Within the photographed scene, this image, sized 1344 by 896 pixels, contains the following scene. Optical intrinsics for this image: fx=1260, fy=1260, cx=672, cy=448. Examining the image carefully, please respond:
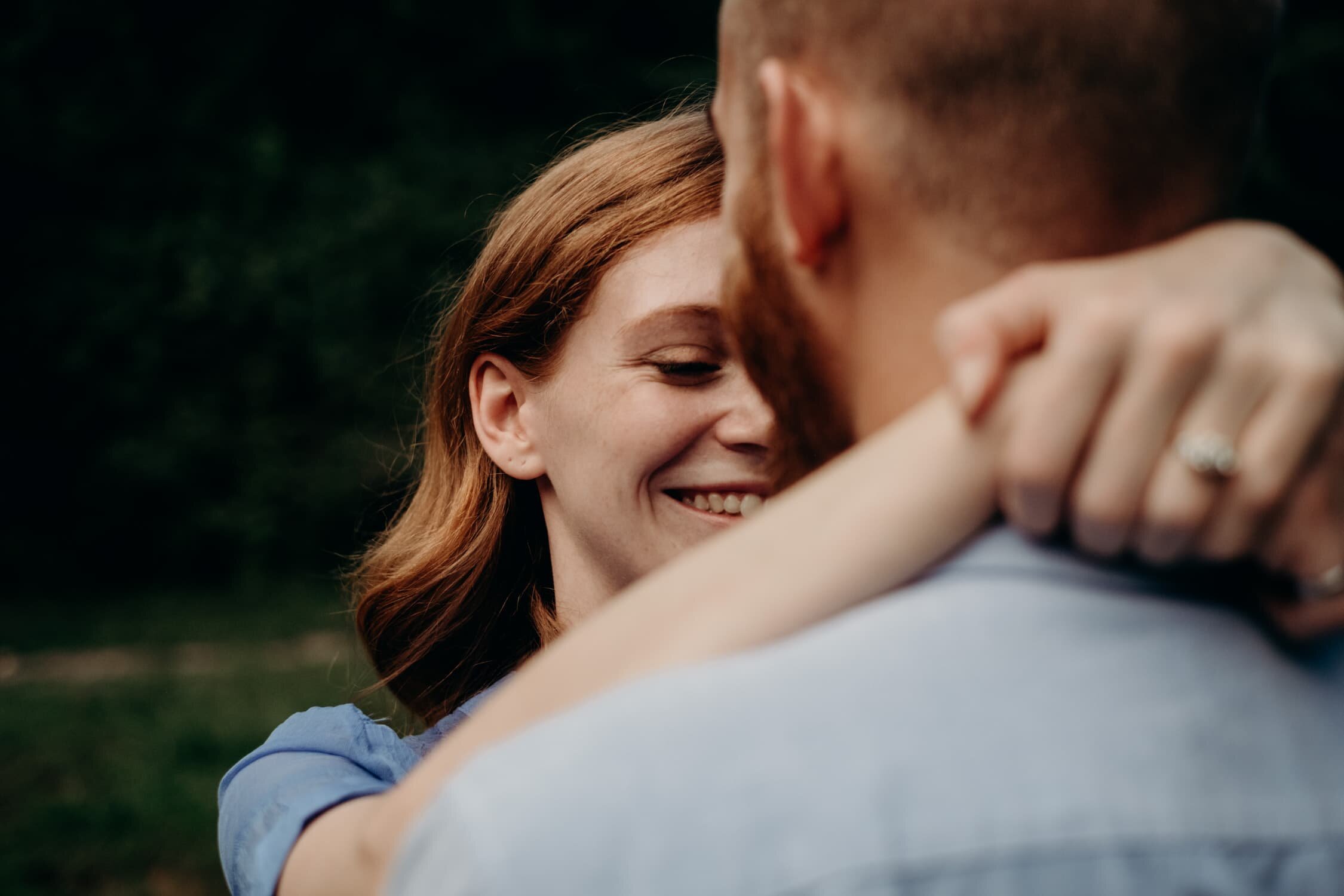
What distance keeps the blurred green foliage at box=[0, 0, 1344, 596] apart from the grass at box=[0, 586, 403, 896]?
9.28 feet

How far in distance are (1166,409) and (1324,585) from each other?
207 mm

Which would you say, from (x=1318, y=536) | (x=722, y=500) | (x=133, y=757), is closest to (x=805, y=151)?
(x=1318, y=536)

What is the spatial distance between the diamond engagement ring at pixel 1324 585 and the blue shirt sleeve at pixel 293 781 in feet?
5.07

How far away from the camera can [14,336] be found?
1385cm

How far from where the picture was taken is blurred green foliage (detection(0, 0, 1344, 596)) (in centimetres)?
1362

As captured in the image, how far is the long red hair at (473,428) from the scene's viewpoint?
2.77 m

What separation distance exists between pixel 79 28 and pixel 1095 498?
15.9 meters

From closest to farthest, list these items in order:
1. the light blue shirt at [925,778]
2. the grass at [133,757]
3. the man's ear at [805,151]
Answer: the light blue shirt at [925,778], the man's ear at [805,151], the grass at [133,757]

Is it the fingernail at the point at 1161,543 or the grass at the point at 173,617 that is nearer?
the fingernail at the point at 1161,543

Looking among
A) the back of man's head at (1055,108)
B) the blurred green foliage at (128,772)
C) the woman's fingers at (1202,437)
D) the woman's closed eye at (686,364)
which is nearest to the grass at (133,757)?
the blurred green foliage at (128,772)

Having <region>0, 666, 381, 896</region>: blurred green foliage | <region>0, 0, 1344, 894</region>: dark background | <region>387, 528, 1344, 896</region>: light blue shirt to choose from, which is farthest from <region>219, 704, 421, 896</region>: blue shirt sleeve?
<region>0, 0, 1344, 894</region>: dark background

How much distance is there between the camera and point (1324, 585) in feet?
3.31

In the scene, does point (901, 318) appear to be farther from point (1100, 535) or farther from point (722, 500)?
point (722, 500)

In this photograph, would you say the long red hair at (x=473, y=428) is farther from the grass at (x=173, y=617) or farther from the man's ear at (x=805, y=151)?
the grass at (x=173, y=617)
